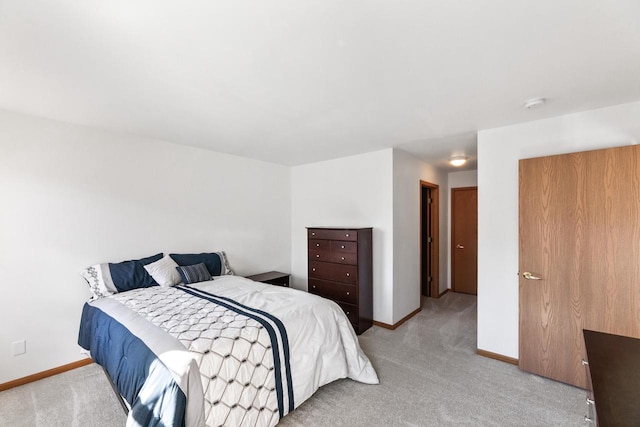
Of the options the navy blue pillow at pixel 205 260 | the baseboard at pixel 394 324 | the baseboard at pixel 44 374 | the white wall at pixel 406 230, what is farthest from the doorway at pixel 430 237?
the baseboard at pixel 44 374

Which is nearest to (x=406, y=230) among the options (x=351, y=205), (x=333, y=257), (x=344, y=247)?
(x=351, y=205)

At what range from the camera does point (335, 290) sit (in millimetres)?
3717

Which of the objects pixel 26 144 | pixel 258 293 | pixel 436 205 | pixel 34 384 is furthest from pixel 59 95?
pixel 436 205

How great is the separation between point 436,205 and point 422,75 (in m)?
3.57

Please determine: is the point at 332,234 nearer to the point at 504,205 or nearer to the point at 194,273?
the point at 194,273

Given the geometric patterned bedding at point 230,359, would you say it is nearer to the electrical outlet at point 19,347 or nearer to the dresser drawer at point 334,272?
the electrical outlet at point 19,347

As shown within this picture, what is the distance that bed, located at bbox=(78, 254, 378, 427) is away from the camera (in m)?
1.48

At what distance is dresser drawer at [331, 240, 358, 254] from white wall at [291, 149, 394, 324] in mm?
445

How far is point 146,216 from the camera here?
320cm

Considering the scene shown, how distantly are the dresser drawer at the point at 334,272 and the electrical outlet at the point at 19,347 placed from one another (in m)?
2.96

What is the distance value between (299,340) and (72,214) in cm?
255

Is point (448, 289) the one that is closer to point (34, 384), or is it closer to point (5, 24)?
point (34, 384)

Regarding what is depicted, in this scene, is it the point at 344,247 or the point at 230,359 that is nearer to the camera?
the point at 230,359

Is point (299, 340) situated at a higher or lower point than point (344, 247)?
lower
